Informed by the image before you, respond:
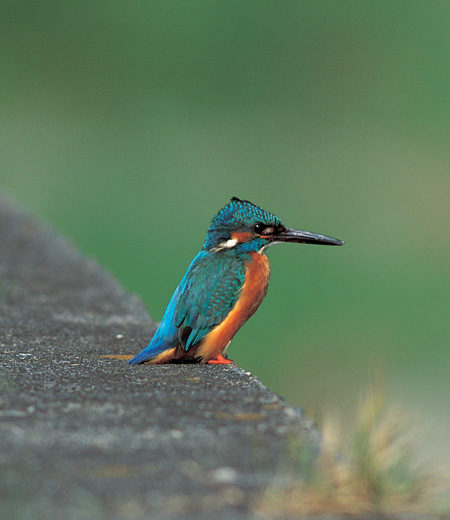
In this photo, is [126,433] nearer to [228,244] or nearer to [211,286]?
[211,286]

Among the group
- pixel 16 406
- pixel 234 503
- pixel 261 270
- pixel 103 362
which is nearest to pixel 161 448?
pixel 234 503

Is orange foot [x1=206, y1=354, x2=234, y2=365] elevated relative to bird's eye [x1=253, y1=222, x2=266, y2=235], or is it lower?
lower

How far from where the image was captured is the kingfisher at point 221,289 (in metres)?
3.56

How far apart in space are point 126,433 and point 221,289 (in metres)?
1.32

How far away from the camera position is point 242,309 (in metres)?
3.72

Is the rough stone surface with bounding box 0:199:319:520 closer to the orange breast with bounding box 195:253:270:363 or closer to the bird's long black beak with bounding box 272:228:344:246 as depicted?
the orange breast with bounding box 195:253:270:363

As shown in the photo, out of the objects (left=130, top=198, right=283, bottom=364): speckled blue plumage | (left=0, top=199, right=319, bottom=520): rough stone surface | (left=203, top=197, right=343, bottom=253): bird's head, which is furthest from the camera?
(left=203, top=197, right=343, bottom=253): bird's head

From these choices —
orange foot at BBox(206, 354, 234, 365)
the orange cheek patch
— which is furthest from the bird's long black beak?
orange foot at BBox(206, 354, 234, 365)

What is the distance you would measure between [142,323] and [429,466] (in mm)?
2561

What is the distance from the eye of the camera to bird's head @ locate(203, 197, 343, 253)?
3859 mm

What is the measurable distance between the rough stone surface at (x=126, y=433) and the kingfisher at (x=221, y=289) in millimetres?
119

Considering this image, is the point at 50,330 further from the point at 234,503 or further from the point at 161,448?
the point at 234,503

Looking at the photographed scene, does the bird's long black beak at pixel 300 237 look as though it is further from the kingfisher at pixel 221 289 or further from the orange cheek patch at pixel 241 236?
the orange cheek patch at pixel 241 236

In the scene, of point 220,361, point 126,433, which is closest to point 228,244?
point 220,361
